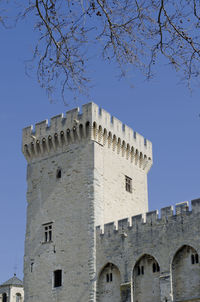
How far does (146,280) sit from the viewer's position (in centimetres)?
2273

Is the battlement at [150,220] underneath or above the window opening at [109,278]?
above

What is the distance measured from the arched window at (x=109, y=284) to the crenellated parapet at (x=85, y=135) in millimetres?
6740

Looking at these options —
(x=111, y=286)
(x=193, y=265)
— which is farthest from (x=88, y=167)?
(x=193, y=265)

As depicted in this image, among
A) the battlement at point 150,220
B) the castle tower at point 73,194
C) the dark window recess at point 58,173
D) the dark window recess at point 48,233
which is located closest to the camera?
the battlement at point 150,220

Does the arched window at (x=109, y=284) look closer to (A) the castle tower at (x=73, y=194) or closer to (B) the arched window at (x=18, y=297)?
(A) the castle tower at (x=73, y=194)

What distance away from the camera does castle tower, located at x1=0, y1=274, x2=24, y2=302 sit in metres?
51.8

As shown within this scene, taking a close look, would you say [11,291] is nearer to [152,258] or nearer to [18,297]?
[18,297]

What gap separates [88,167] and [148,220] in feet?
15.4

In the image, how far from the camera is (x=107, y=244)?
2438 cm

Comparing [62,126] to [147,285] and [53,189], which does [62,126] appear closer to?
[53,189]

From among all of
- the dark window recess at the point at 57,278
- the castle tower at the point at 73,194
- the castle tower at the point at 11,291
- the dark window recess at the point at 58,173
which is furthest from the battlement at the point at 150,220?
the castle tower at the point at 11,291

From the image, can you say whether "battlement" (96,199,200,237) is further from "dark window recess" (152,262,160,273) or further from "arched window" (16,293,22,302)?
"arched window" (16,293,22,302)

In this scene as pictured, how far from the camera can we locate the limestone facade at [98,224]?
2208 cm

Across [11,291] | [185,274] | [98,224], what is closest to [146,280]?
[185,274]
